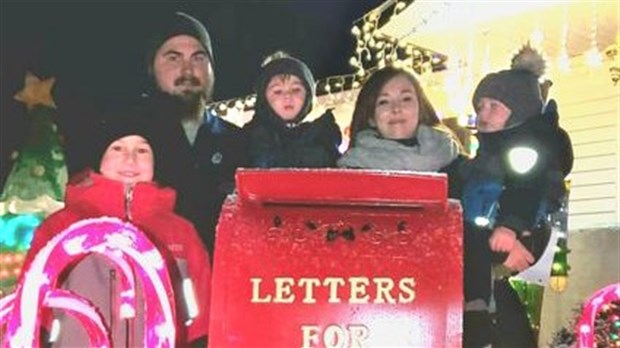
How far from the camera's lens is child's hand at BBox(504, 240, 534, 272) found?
3.19 m

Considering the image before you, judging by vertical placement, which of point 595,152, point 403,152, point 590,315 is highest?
point 595,152

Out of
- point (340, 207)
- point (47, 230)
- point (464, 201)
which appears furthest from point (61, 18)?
point (340, 207)

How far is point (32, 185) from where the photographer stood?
128 inches

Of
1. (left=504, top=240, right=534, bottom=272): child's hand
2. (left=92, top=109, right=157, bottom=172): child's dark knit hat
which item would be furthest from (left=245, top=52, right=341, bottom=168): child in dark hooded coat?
(left=504, top=240, right=534, bottom=272): child's hand

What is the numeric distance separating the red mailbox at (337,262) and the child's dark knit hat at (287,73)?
174 centimetres

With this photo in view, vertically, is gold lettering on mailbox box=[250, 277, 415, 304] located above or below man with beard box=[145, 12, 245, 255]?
below

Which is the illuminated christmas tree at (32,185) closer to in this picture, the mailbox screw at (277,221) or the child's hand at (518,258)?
the child's hand at (518,258)

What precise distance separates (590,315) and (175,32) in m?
2.08

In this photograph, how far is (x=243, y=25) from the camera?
3508 mm

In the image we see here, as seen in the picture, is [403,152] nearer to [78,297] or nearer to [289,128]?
[289,128]

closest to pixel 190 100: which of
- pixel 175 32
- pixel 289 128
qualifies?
pixel 175 32

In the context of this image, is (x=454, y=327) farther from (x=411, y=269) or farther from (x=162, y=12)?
A: (x=162, y=12)

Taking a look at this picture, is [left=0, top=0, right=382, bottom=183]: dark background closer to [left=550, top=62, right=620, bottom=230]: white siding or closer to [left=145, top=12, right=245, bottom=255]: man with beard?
[left=145, top=12, right=245, bottom=255]: man with beard

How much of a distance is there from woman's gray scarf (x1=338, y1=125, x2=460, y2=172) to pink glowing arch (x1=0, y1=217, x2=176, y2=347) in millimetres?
1840
